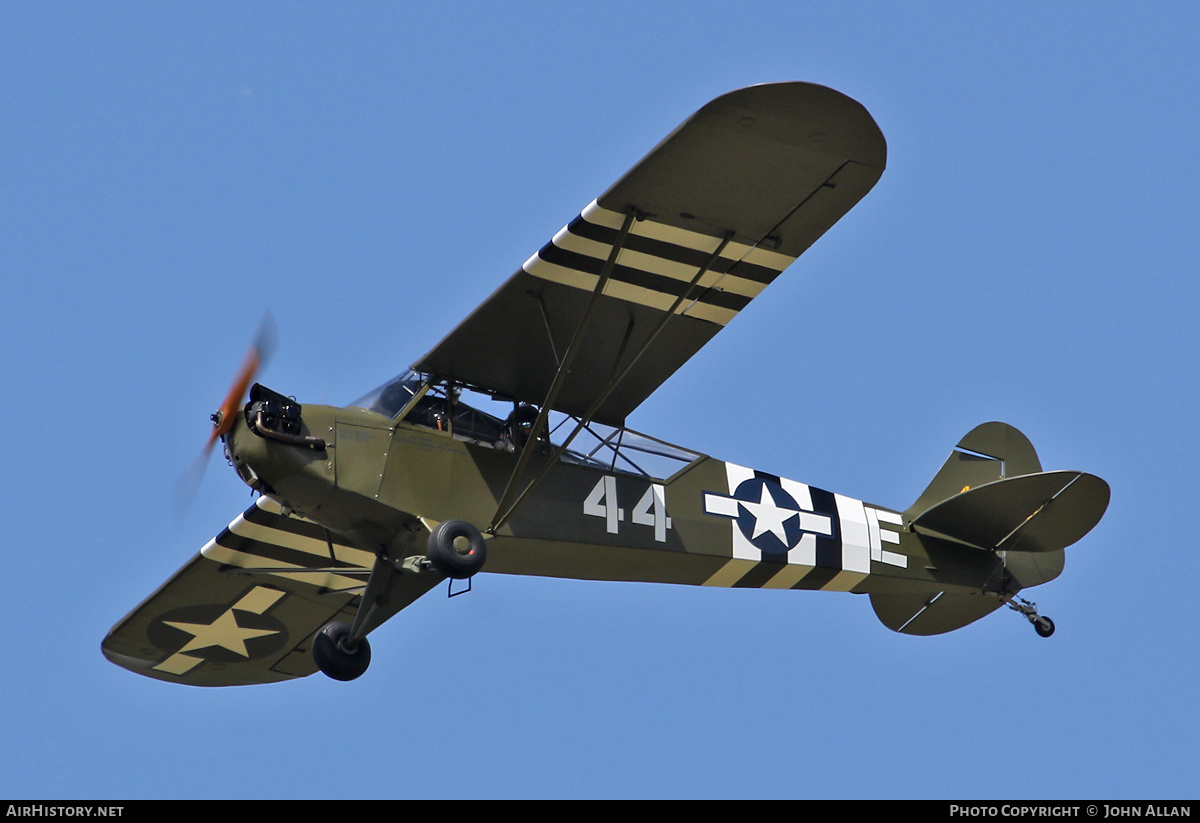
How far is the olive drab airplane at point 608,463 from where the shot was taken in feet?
29.0

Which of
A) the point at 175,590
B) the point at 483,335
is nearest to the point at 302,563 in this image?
the point at 175,590

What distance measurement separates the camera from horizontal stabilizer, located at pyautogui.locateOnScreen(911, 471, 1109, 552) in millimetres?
11359

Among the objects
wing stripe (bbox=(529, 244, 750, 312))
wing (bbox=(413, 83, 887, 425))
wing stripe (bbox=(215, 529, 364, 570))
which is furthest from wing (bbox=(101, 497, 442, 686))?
wing stripe (bbox=(529, 244, 750, 312))

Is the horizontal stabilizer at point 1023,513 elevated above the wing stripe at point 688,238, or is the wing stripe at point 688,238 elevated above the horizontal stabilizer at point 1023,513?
the wing stripe at point 688,238

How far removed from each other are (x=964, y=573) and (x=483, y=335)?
4.63m

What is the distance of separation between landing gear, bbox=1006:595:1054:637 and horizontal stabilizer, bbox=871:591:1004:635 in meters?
0.10

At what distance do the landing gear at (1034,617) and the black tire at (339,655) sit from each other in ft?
17.5

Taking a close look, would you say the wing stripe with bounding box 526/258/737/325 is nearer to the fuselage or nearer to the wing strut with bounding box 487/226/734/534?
the wing strut with bounding box 487/226/734/534

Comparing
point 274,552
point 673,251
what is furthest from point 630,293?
point 274,552

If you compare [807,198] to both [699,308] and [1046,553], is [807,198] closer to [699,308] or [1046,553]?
[699,308]

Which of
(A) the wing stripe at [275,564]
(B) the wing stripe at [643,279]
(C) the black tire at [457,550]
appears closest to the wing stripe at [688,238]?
(B) the wing stripe at [643,279]

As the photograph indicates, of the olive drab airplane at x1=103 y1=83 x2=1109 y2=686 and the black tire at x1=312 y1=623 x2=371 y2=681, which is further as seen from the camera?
the black tire at x1=312 y1=623 x2=371 y2=681

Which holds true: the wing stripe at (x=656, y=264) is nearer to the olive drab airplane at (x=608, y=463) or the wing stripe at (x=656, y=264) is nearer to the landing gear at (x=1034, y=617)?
the olive drab airplane at (x=608, y=463)

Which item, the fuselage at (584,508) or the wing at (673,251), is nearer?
the wing at (673,251)
